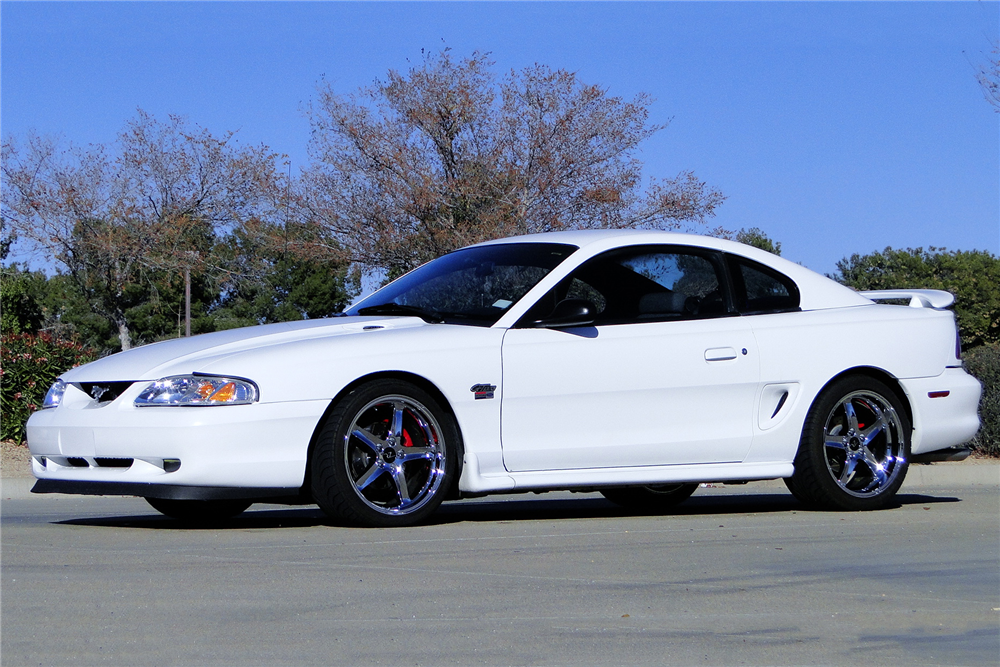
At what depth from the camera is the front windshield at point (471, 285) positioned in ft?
23.9

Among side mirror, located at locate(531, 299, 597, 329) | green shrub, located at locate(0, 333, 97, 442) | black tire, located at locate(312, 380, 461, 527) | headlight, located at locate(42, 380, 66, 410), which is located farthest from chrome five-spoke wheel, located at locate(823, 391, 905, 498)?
green shrub, located at locate(0, 333, 97, 442)

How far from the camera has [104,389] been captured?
6.80m

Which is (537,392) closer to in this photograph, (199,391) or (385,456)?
(385,456)

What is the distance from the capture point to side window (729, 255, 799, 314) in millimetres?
7859

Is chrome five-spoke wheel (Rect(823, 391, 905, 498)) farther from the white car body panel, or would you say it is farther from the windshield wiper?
the windshield wiper

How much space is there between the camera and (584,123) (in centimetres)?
2945

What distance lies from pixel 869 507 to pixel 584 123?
73.1 feet

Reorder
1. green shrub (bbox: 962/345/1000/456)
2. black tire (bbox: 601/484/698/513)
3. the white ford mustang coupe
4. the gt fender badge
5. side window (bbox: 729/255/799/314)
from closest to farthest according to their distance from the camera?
the white ford mustang coupe, the gt fender badge, side window (bbox: 729/255/799/314), black tire (bbox: 601/484/698/513), green shrub (bbox: 962/345/1000/456)

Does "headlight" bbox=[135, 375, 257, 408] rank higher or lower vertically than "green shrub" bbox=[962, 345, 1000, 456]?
higher

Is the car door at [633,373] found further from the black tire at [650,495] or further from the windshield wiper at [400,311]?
the black tire at [650,495]

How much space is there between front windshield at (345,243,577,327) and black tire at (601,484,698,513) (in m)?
1.80

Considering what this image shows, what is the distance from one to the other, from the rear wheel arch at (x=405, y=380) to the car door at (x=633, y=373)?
0.81 feet

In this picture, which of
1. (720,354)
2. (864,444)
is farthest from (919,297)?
(720,354)

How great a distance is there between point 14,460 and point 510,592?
956 centimetres
